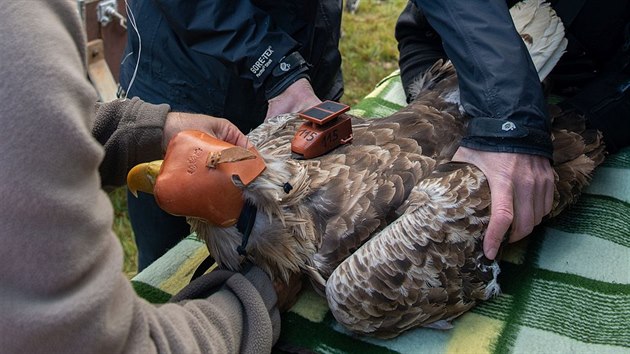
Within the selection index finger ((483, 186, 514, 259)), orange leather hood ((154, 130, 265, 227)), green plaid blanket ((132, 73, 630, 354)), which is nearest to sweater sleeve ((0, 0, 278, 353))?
orange leather hood ((154, 130, 265, 227))

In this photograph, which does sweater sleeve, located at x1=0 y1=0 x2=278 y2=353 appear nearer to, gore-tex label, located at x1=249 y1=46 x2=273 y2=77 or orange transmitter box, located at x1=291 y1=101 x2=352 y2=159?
orange transmitter box, located at x1=291 y1=101 x2=352 y2=159

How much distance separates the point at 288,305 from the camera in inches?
83.7

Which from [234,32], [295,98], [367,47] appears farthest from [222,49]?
[367,47]

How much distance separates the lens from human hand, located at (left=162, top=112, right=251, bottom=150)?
6.78 ft

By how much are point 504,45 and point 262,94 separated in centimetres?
97

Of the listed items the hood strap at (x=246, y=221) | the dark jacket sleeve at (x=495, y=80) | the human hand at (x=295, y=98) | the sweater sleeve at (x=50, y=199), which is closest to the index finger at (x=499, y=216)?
the dark jacket sleeve at (x=495, y=80)

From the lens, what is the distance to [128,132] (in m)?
2.07

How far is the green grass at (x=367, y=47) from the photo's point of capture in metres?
5.65

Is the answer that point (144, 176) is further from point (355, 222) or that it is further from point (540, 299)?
point (540, 299)

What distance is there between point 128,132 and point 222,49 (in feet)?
1.92

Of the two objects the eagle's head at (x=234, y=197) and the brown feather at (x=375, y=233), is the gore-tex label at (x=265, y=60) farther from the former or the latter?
the eagle's head at (x=234, y=197)

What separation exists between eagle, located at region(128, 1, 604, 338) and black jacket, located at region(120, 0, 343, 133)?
0.45 m

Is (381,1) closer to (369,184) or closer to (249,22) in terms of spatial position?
(249,22)

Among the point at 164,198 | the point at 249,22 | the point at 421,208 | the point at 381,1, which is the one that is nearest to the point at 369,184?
the point at 421,208
